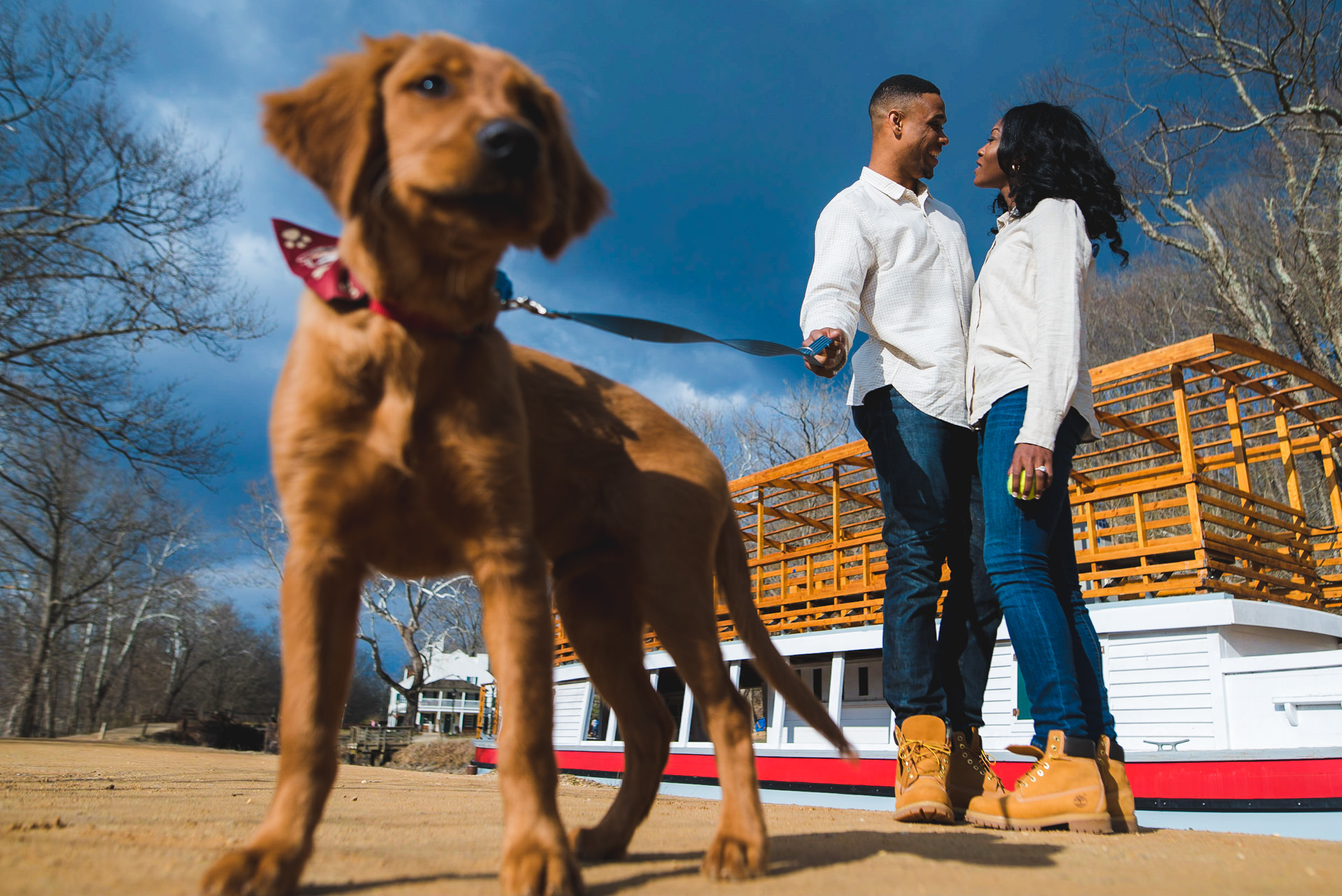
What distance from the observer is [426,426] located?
4.82 feet

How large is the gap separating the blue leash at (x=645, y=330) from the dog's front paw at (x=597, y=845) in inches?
51.9

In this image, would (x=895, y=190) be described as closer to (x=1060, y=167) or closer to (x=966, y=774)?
(x=1060, y=167)

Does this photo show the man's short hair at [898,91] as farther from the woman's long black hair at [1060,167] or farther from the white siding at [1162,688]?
the white siding at [1162,688]

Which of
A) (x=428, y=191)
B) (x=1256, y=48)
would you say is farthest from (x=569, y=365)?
(x=1256, y=48)

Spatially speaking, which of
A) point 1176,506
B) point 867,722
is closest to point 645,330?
point 867,722

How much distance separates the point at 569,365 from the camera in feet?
7.62

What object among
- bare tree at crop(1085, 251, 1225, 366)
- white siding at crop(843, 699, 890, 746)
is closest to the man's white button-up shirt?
white siding at crop(843, 699, 890, 746)

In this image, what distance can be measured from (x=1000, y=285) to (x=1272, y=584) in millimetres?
9343

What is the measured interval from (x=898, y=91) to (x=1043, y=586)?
240 centimetres

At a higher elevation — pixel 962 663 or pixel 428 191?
pixel 428 191

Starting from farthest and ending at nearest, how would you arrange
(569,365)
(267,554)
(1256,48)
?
1. (267,554)
2. (1256,48)
3. (569,365)

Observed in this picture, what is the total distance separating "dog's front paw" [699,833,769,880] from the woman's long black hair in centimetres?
298

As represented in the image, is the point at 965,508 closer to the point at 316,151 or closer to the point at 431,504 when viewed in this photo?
the point at 431,504

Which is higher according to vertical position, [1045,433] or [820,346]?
[820,346]
